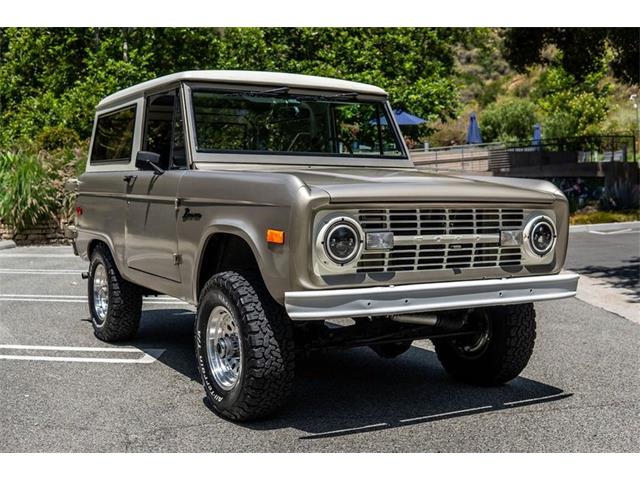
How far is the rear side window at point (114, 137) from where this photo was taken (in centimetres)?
737

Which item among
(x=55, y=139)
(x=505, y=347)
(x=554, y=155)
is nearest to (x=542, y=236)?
(x=505, y=347)

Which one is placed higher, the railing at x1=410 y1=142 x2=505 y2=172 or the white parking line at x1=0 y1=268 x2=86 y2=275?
the railing at x1=410 y1=142 x2=505 y2=172

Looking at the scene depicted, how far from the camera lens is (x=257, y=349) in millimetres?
4980

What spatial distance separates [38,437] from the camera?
16.5 ft

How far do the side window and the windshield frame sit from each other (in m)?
0.14

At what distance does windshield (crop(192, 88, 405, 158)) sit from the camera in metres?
6.40

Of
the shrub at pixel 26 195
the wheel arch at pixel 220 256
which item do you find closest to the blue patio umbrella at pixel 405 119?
the shrub at pixel 26 195

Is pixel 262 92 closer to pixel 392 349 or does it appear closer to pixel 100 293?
pixel 392 349

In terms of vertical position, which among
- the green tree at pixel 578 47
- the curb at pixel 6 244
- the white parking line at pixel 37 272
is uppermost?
the green tree at pixel 578 47

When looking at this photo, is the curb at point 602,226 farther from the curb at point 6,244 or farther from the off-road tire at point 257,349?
the off-road tire at point 257,349

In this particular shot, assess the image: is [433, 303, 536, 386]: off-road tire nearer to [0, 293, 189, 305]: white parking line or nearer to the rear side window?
the rear side window

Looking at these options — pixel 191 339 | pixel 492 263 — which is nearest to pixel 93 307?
pixel 191 339

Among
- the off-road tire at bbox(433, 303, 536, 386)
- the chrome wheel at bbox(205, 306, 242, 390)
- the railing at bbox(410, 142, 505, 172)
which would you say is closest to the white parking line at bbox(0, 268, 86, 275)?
the chrome wheel at bbox(205, 306, 242, 390)

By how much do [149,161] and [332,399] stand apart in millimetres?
2070
